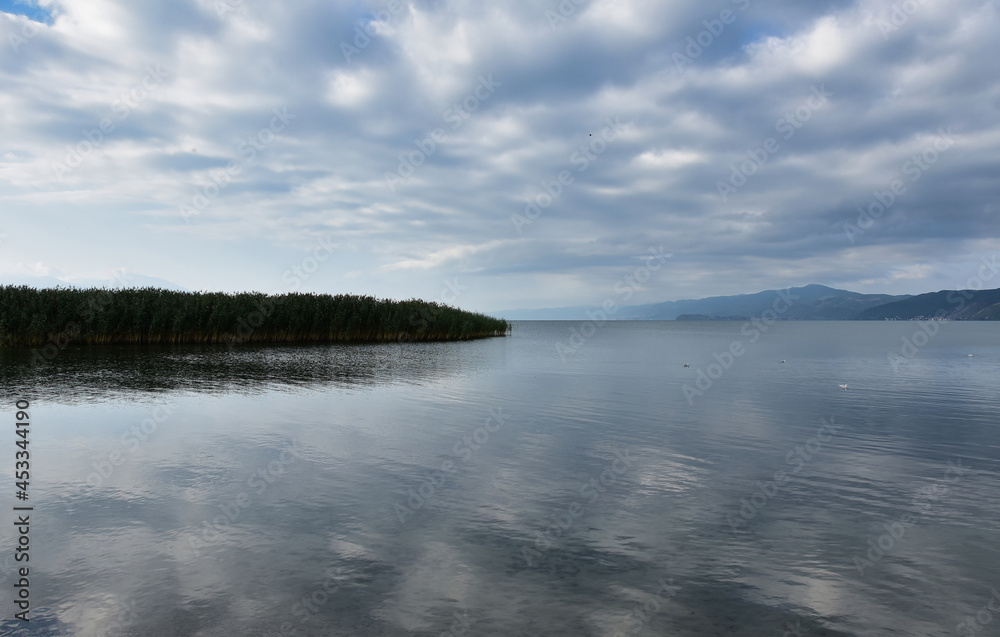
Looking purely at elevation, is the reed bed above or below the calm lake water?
above

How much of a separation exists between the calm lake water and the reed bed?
906 inches

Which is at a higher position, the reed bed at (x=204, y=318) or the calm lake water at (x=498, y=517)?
the reed bed at (x=204, y=318)

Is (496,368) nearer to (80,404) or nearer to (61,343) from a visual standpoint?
(80,404)

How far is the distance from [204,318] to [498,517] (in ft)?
144

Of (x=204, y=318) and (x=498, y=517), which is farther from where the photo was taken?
(x=204, y=318)

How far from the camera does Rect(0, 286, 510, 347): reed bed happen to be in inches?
1560

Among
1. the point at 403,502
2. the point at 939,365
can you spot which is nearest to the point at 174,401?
the point at 403,502

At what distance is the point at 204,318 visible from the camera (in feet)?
152

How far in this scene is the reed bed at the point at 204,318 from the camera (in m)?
39.6

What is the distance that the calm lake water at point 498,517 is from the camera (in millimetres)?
6355

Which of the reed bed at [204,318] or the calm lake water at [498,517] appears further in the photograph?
the reed bed at [204,318]

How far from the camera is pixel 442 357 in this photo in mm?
41656

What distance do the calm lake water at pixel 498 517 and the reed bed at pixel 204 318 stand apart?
75.5 feet

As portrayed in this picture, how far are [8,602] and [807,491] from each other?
39.2 feet
